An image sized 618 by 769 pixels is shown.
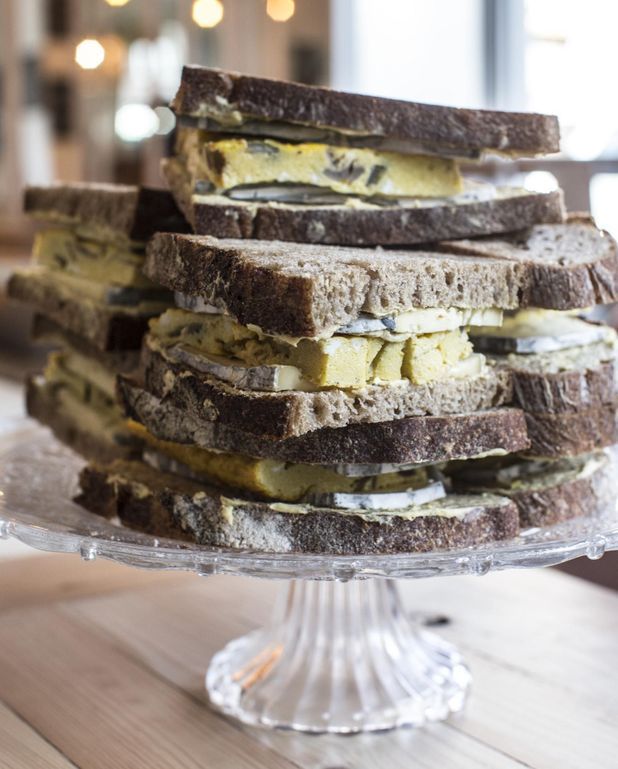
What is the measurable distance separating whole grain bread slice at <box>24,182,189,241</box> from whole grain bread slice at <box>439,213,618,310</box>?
0.40 meters

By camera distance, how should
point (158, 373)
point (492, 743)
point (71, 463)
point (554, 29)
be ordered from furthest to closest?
point (554, 29) < point (71, 463) < point (158, 373) < point (492, 743)

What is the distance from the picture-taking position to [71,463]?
1696 mm

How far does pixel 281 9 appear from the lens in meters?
7.09

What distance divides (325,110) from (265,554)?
0.59 metres

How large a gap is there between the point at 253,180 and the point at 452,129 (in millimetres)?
269

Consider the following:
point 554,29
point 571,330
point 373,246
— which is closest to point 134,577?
point 373,246

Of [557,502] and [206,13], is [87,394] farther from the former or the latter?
[206,13]

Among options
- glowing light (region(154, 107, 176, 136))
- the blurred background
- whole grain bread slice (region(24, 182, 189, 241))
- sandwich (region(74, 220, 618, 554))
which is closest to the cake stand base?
sandwich (region(74, 220, 618, 554))

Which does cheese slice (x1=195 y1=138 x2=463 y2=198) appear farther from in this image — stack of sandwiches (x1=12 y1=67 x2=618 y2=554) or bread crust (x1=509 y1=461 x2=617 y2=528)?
bread crust (x1=509 y1=461 x2=617 y2=528)

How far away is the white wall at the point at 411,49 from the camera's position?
21.0 ft

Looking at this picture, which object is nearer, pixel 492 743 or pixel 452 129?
pixel 492 743

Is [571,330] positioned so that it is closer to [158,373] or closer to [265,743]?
[158,373]

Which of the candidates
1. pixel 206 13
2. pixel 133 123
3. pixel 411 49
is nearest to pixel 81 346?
pixel 411 49

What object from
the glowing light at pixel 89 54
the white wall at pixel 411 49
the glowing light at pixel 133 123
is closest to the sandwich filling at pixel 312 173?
the white wall at pixel 411 49
